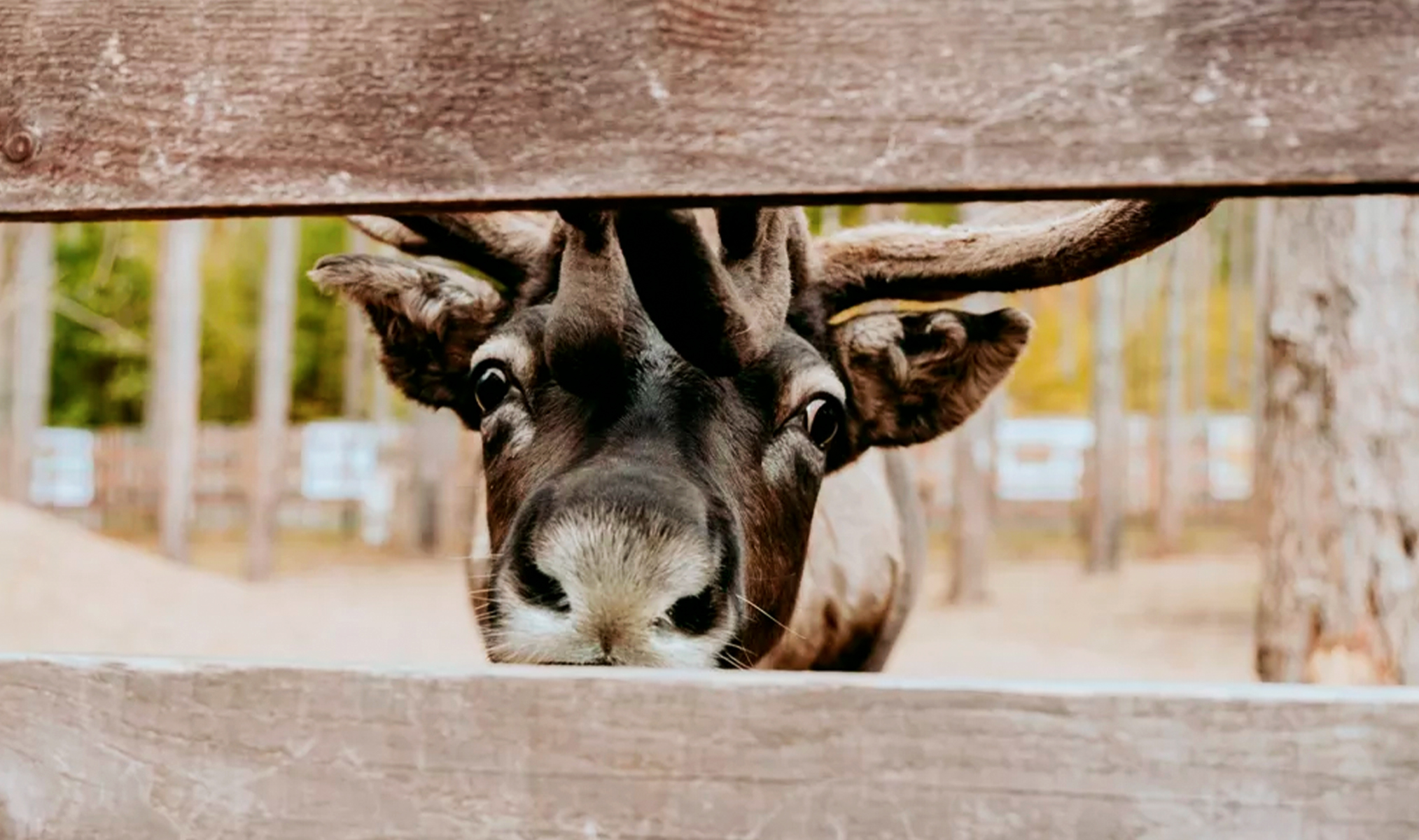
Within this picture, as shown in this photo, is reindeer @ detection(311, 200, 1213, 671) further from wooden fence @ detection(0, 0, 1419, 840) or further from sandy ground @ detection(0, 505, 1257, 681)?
sandy ground @ detection(0, 505, 1257, 681)

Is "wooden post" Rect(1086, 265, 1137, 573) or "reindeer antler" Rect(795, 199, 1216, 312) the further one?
"wooden post" Rect(1086, 265, 1137, 573)

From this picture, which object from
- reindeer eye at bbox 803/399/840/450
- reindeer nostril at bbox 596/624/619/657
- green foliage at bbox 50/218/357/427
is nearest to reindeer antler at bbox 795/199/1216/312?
reindeer eye at bbox 803/399/840/450

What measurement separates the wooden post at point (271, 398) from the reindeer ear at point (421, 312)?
14.1 metres

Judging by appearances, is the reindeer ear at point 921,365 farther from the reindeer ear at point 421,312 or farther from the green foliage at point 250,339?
the green foliage at point 250,339

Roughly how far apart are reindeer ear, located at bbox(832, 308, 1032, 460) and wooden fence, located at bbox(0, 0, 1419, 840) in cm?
241

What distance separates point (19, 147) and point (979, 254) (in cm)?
264

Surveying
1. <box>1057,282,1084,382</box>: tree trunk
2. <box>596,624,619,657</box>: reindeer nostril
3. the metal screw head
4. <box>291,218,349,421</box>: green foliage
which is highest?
the metal screw head

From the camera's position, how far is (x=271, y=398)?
60.6 feet

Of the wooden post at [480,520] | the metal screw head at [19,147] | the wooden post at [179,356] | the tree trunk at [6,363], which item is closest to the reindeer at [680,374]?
the wooden post at [480,520]

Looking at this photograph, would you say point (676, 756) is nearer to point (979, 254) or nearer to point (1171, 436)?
point (979, 254)

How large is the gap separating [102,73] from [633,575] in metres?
1.26

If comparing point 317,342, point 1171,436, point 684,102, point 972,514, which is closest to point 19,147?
point 684,102

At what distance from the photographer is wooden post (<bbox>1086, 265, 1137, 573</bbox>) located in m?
21.2

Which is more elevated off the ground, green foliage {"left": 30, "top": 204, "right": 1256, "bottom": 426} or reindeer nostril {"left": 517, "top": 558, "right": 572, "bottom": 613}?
reindeer nostril {"left": 517, "top": 558, "right": 572, "bottom": 613}
